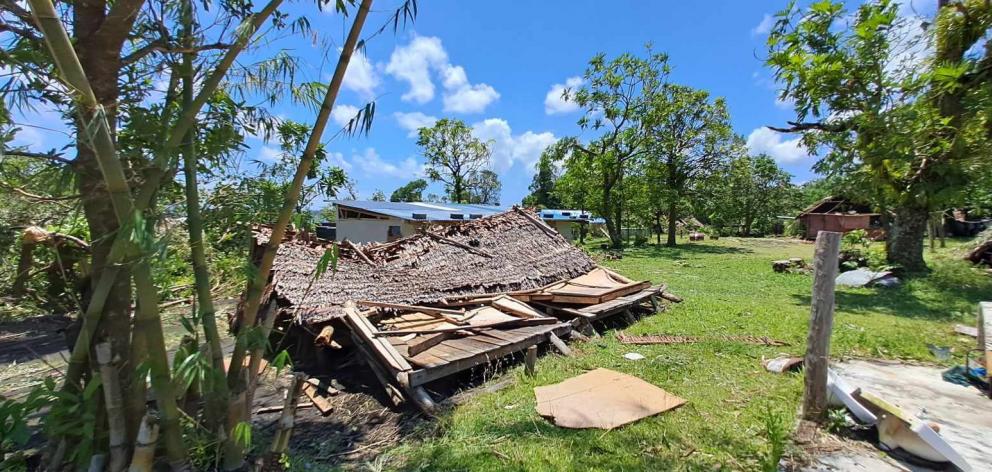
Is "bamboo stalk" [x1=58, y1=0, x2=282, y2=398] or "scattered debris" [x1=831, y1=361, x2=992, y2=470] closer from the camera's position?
"bamboo stalk" [x1=58, y1=0, x2=282, y2=398]

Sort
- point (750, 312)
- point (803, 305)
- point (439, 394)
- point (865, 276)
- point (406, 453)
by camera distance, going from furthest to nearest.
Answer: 1. point (865, 276)
2. point (803, 305)
3. point (750, 312)
4. point (439, 394)
5. point (406, 453)

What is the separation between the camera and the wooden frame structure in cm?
500

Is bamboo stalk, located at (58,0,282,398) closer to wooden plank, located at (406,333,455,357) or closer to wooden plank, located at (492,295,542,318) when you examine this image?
wooden plank, located at (406,333,455,357)

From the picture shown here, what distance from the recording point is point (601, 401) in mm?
4480

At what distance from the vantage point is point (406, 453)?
153 inches

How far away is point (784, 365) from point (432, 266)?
595 centimetres

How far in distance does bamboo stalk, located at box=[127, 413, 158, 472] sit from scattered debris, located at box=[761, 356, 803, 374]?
19.4 ft

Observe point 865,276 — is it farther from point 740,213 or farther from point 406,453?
point 740,213

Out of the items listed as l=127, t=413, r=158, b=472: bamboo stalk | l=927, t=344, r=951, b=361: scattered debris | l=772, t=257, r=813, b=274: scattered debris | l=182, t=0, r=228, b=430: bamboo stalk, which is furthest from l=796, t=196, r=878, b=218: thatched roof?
l=127, t=413, r=158, b=472: bamboo stalk

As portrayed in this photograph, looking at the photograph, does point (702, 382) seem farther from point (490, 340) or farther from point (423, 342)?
point (423, 342)

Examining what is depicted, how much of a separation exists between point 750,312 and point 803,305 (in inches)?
69.9

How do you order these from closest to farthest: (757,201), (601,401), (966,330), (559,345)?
(601,401)
(559,345)
(966,330)
(757,201)

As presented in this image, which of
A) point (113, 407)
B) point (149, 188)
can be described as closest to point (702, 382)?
point (113, 407)

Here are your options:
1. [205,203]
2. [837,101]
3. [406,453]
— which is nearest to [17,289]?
[205,203]
